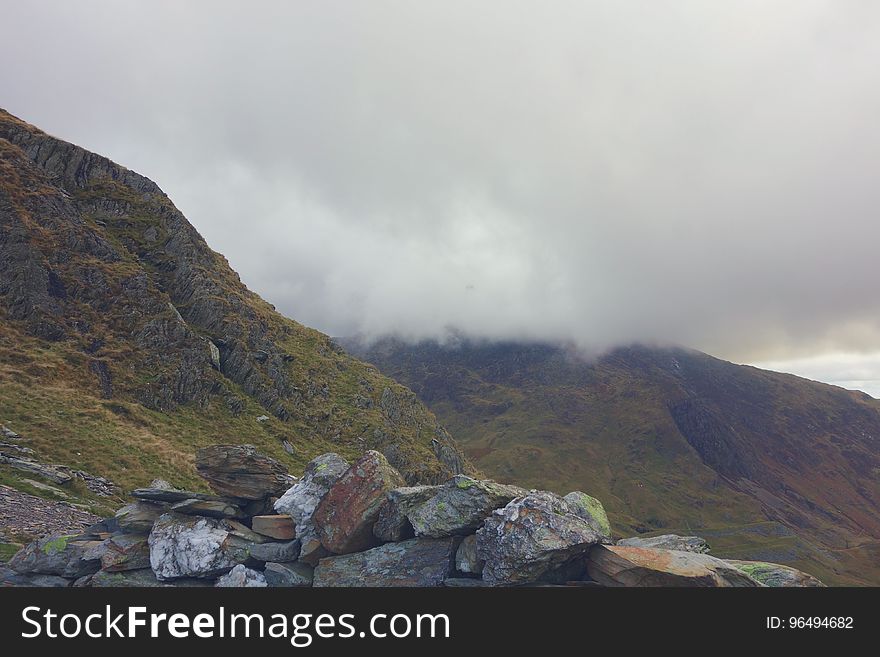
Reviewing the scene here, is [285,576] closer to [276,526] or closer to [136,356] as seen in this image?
[276,526]

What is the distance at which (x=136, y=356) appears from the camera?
2418 inches

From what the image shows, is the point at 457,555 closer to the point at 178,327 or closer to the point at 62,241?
the point at 178,327

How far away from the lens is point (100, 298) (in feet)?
216

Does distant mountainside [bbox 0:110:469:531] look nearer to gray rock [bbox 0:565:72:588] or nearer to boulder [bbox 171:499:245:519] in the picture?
gray rock [bbox 0:565:72:588]

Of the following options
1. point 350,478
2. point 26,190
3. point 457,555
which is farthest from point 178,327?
point 457,555

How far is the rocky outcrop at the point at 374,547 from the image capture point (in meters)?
16.3

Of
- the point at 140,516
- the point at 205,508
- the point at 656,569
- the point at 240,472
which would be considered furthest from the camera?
the point at 240,472

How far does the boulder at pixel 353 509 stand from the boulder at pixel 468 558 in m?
3.98

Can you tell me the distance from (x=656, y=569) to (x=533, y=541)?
4173mm

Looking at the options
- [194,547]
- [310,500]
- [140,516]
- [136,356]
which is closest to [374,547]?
[310,500]

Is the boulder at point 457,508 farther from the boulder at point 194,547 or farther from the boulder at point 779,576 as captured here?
the boulder at point 779,576

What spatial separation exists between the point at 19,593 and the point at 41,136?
99.1 metres

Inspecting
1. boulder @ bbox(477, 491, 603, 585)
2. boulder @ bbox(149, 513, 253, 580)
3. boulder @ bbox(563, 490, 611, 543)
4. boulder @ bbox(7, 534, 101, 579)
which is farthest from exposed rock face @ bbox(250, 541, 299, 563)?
boulder @ bbox(563, 490, 611, 543)

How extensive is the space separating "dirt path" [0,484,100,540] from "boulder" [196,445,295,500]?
40.3 feet
